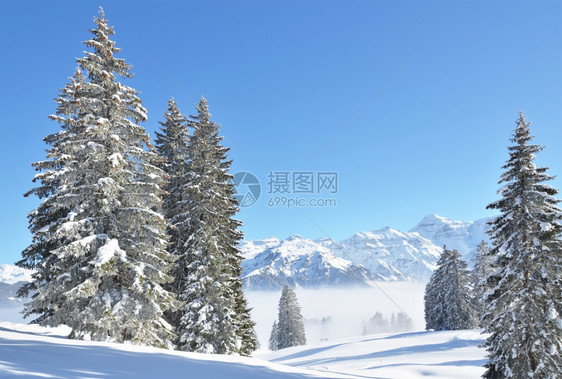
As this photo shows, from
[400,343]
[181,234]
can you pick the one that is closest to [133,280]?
[181,234]

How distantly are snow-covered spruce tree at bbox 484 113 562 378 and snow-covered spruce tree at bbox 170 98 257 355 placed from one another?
44.2 feet

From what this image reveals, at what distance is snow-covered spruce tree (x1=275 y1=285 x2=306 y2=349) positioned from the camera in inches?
2484

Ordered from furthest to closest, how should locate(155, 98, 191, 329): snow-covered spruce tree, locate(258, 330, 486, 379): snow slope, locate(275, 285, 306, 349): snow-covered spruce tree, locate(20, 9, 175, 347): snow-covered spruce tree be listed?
locate(275, 285, 306, 349): snow-covered spruce tree, locate(258, 330, 486, 379): snow slope, locate(155, 98, 191, 329): snow-covered spruce tree, locate(20, 9, 175, 347): snow-covered spruce tree

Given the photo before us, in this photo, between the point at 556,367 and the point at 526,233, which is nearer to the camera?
the point at 556,367

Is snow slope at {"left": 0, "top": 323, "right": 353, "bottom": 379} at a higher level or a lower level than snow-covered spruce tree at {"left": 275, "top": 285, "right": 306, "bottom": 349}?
higher

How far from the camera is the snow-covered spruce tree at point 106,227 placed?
1377 cm

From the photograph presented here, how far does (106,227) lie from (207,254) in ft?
21.3

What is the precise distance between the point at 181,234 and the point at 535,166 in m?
19.1

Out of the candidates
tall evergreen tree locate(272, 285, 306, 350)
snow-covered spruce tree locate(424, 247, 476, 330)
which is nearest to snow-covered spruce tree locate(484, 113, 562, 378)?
snow-covered spruce tree locate(424, 247, 476, 330)

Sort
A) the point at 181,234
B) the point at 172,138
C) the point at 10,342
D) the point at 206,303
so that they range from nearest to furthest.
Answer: the point at 10,342, the point at 206,303, the point at 181,234, the point at 172,138

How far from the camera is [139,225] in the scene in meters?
15.2

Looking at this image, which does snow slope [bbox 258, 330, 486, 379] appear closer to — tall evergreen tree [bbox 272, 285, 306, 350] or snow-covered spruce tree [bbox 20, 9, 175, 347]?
snow-covered spruce tree [bbox 20, 9, 175, 347]

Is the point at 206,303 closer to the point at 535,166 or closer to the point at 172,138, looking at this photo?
the point at 172,138

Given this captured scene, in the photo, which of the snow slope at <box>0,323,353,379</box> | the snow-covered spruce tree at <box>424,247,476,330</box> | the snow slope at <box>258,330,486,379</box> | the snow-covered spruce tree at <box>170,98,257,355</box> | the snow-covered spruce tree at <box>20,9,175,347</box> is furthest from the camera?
the snow-covered spruce tree at <box>424,247,476,330</box>
